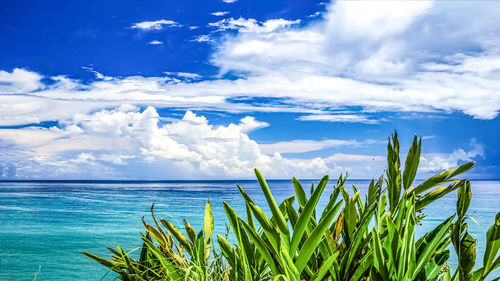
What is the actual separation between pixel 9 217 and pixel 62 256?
1013cm

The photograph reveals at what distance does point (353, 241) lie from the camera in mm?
1672

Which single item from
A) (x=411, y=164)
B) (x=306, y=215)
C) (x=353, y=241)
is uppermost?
(x=411, y=164)

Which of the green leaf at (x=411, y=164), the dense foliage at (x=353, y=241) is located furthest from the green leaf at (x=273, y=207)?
the green leaf at (x=411, y=164)

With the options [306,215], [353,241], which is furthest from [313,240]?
[353,241]

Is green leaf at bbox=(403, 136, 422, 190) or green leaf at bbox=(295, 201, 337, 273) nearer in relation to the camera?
green leaf at bbox=(295, 201, 337, 273)

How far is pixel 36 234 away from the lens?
15203 mm

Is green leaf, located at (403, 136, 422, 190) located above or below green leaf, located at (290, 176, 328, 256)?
above

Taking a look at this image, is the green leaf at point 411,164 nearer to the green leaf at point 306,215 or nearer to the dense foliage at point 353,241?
the dense foliage at point 353,241

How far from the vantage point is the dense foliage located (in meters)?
1.44

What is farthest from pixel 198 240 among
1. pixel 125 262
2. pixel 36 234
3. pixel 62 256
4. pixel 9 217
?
pixel 9 217

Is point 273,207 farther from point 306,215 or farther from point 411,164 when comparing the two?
point 411,164

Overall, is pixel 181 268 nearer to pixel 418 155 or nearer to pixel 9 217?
pixel 418 155

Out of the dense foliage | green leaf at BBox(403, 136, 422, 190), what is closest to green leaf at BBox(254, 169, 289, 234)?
the dense foliage

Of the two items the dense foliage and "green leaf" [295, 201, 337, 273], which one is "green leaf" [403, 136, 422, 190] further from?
"green leaf" [295, 201, 337, 273]
